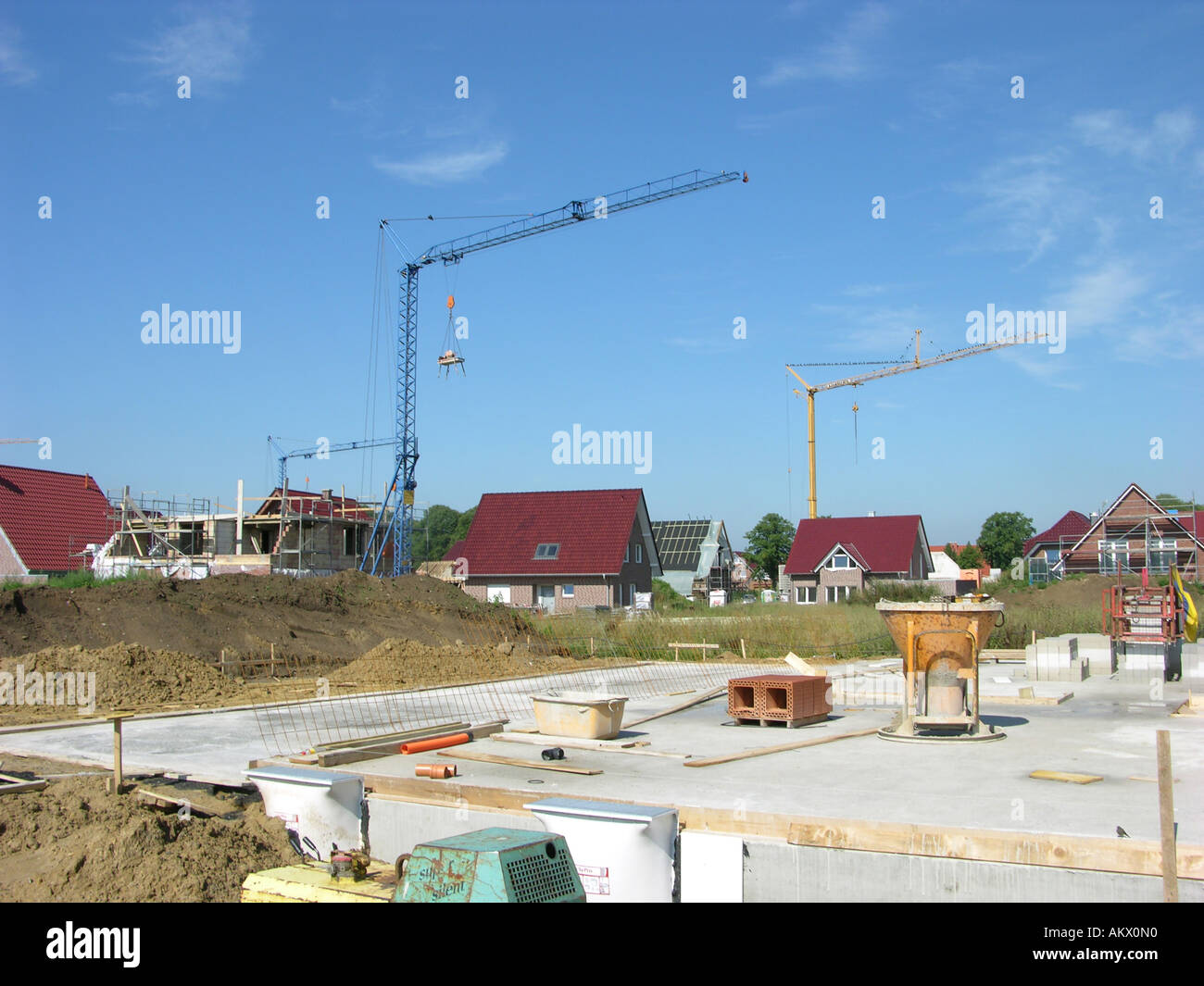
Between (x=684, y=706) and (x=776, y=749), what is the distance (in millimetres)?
4069

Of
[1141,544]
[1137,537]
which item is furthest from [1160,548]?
[1137,537]

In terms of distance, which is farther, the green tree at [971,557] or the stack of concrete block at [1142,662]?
the green tree at [971,557]

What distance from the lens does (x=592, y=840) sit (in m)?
6.83

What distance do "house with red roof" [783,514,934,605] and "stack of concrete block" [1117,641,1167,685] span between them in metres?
32.6

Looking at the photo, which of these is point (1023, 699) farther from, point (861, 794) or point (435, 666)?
point (435, 666)

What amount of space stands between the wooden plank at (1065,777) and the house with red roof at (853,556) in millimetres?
42718

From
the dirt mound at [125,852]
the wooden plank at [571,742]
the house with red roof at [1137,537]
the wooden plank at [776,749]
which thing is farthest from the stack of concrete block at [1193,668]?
the house with red roof at [1137,537]

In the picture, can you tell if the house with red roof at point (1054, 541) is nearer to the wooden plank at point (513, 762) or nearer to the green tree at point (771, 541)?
the green tree at point (771, 541)

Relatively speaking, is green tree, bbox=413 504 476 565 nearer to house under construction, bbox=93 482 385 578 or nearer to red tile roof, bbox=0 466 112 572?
house under construction, bbox=93 482 385 578

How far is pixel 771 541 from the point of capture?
275 ft

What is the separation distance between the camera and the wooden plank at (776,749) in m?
10.2
